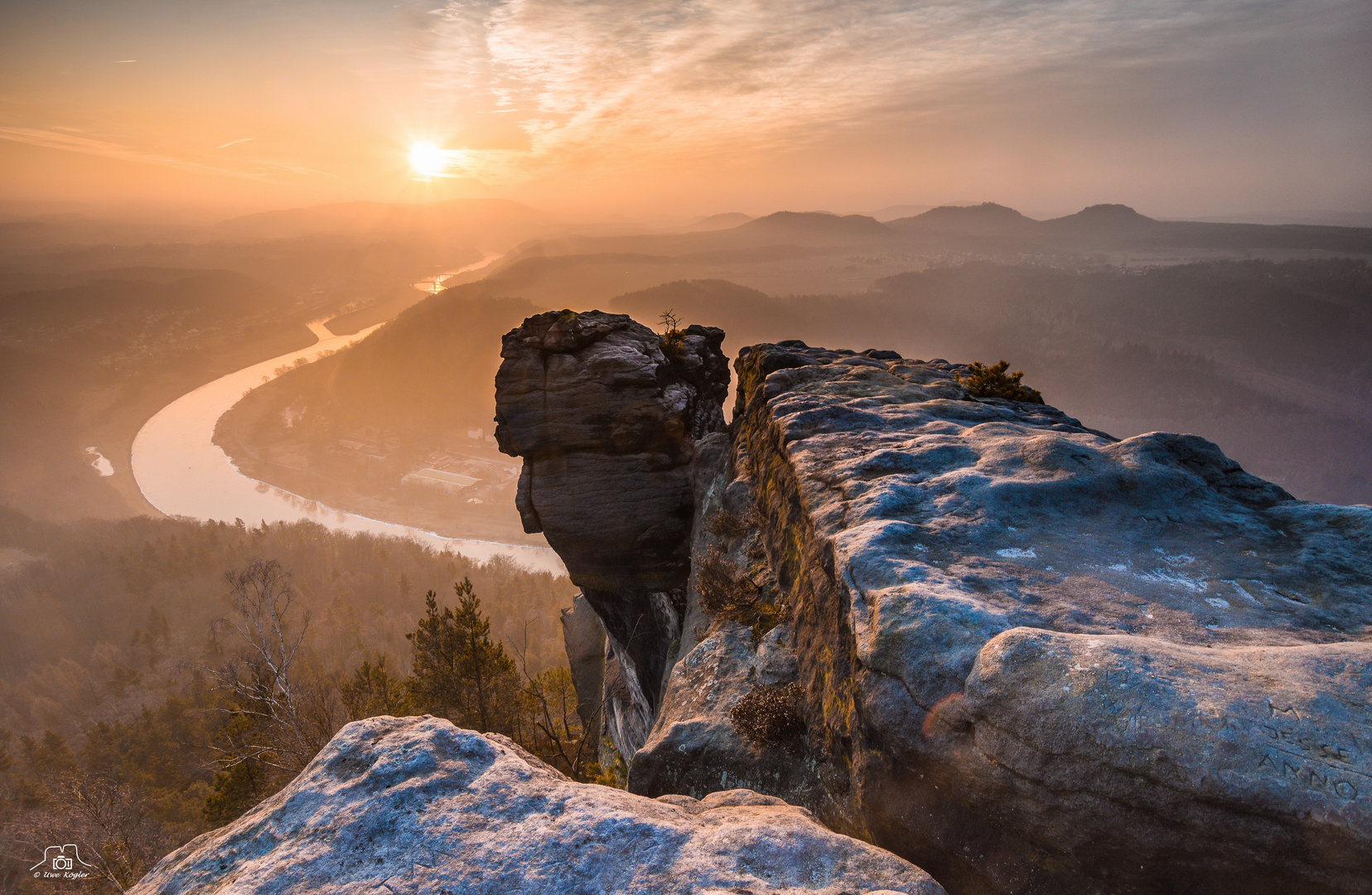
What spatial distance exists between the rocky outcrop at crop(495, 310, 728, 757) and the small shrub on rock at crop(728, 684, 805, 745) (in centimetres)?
1083

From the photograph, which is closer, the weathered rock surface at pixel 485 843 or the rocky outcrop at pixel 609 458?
the weathered rock surface at pixel 485 843

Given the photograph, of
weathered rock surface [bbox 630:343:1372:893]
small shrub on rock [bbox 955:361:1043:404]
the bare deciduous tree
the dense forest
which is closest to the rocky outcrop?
the dense forest

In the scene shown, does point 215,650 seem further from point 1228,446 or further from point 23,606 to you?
point 1228,446

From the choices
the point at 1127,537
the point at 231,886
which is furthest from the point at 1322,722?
the point at 231,886

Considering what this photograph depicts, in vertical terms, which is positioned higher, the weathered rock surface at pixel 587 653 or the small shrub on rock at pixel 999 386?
the small shrub on rock at pixel 999 386

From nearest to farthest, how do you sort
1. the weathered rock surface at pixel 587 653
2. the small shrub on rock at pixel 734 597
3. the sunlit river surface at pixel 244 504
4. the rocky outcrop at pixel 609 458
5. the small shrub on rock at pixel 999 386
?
the small shrub on rock at pixel 734 597, the small shrub on rock at pixel 999 386, the rocky outcrop at pixel 609 458, the weathered rock surface at pixel 587 653, the sunlit river surface at pixel 244 504

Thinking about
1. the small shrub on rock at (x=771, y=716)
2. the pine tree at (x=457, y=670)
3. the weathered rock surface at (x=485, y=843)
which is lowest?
the pine tree at (x=457, y=670)

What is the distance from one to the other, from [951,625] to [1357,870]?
334 cm

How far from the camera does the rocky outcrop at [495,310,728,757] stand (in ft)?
70.3

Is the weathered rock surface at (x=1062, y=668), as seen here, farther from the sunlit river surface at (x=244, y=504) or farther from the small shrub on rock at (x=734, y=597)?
the sunlit river surface at (x=244, y=504)

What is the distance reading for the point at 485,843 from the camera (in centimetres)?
549

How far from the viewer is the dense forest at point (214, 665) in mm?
26703

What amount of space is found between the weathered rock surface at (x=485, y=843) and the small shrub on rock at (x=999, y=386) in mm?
13998

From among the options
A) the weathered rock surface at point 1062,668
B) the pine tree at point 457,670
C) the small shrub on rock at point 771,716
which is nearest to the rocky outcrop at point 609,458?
the weathered rock surface at point 1062,668
